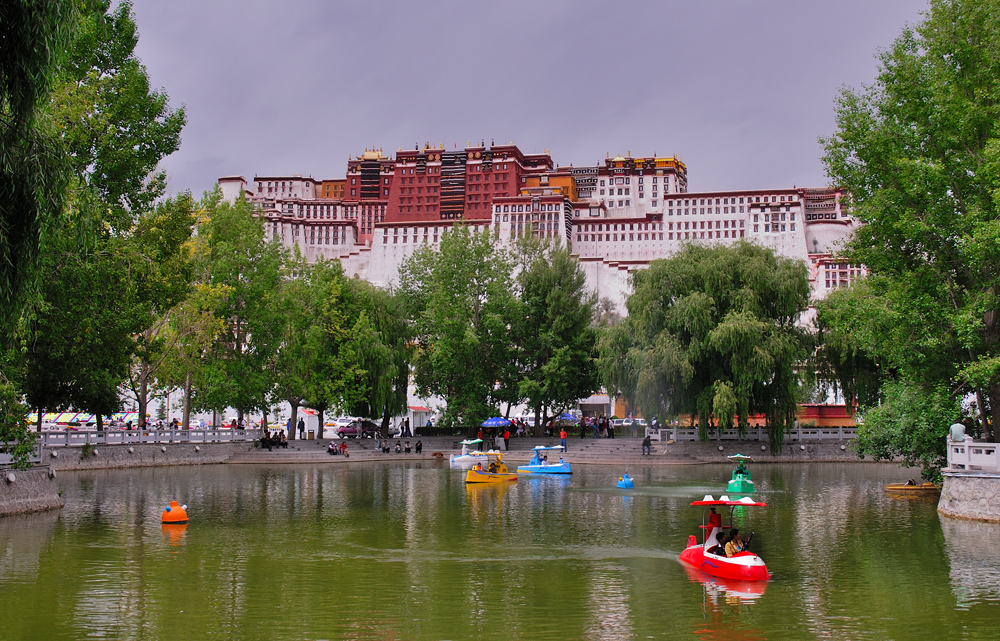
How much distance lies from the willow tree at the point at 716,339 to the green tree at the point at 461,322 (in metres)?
9.67

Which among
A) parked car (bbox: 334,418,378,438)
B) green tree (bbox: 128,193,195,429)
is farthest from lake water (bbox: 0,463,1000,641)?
parked car (bbox: 334,418,378,438)

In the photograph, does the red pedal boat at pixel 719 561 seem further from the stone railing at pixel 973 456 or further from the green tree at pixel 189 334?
the green tree at pixel 189 334

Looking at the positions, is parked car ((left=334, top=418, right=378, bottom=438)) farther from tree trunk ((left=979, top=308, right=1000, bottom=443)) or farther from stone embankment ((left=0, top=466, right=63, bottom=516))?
tree trunk ((left=979, top=308, right=1000, bottom=443))

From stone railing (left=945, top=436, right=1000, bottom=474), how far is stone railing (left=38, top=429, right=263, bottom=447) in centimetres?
2974

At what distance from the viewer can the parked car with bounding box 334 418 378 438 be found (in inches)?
2127

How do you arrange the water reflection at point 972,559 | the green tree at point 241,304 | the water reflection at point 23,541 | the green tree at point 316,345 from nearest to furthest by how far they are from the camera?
1. the water reflection at point 972,559
2. the water reflection at point 23,541
3. the green tree at point 241,304
4. the green tree at point 316,345

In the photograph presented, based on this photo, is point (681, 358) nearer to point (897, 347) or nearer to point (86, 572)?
point (897, 347)

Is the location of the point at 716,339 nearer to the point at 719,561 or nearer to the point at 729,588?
the point at 719,561

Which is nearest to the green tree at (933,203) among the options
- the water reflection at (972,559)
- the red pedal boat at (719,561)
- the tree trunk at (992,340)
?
the tree trunk at (992,340)

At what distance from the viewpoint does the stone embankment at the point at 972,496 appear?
2062 cm

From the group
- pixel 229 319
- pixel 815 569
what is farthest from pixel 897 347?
pixel 229 319

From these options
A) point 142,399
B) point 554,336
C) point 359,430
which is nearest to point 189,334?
point 142,399

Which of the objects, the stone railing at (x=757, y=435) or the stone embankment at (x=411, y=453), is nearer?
the stone embankment at (x=411, y=453)

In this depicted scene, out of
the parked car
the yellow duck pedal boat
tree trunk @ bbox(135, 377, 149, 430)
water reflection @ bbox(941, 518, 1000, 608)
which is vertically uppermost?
tree trunk @ bbox(135, 377, 149, 430)
